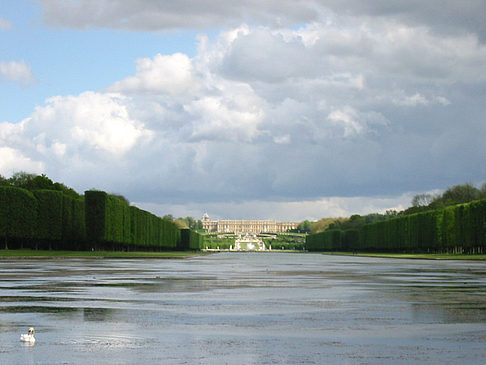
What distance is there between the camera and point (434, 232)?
96.4 metres

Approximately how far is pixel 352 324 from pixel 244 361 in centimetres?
365

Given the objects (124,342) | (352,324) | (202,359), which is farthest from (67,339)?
(352,324)

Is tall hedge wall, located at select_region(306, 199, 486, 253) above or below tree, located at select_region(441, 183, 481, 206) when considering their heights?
below

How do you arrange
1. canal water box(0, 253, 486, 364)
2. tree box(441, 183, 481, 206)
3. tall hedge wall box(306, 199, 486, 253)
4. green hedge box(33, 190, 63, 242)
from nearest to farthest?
canal water box(0, 253, 486, 364)
green hedge box(33, 190, 63, 242)
tall hedge wall box(306, 199, 486, 253)
tree box(441, 183, 481, 206)

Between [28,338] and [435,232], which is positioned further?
[435,232]

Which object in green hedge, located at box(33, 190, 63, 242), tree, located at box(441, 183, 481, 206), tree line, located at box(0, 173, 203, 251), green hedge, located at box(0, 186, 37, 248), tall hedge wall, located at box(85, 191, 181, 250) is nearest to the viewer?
green hedge, located at box(0, 186, 37, 248)

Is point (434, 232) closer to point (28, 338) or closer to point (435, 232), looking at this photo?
point (435, 232)

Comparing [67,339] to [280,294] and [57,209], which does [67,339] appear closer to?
[280,294]

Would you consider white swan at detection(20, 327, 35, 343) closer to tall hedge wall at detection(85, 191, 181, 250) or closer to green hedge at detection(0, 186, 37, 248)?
green hedge at detection(0, 186, 37, 248)

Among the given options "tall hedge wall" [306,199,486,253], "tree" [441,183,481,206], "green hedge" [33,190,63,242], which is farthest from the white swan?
"tree" [441,183,481,206]

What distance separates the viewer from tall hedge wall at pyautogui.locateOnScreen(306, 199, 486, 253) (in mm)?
80875

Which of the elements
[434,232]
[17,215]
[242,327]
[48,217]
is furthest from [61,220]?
[242,327]

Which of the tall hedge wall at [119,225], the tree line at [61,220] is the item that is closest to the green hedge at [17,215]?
the tree line at [61,220]

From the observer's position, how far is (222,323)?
36.6ft
